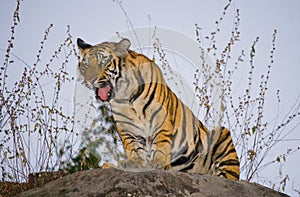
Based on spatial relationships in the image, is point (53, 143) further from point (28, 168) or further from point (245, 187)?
point (245, 187)

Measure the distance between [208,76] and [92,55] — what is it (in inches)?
72.4

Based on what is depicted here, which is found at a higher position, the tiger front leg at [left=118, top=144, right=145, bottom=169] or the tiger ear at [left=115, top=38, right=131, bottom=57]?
the tiger ear at [left=115, top=38, right=131, bottom=57]

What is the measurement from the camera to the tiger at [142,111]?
159 inches

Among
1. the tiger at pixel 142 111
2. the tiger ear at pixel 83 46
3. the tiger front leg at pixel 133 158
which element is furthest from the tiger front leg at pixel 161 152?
the tiger ear at pixel 83 46

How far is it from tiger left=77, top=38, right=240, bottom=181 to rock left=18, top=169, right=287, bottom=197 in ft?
2.00

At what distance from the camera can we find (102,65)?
411 centimetres

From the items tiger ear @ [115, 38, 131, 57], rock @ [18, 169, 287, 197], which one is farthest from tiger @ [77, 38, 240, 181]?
rock @ [18, 169, 287, 197]

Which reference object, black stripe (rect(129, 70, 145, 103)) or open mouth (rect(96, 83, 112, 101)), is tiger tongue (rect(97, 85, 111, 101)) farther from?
black stripe (rect(129, 70, 145, 103))

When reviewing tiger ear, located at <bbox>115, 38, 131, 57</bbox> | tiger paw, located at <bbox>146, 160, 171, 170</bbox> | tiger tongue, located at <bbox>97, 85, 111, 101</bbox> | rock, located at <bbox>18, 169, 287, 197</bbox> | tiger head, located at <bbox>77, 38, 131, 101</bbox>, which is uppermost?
tiger ear, located at <bbox>115, 38, 131, 57</bbox>

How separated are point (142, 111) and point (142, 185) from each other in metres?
0.95

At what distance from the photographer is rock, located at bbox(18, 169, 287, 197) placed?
3284 mm

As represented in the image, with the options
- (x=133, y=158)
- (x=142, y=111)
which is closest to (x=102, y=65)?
(x=142, y=111)

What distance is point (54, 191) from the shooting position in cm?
343

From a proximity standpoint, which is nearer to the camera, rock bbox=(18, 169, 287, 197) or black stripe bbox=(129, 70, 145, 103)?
rock bbox=(18, 169, 287, 197)
